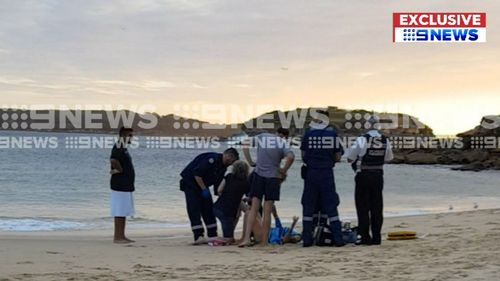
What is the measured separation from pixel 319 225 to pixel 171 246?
1.97 metres

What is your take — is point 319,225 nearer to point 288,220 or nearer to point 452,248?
point 452,248

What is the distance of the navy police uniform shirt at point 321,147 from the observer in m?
8.71

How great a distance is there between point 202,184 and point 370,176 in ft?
7.01

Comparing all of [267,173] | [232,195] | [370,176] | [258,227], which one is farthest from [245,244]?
[370,176]

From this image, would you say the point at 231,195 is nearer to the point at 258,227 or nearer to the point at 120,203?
the point at 258,227

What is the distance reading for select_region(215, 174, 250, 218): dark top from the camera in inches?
365

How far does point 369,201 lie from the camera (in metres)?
8.91

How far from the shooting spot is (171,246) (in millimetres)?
9445

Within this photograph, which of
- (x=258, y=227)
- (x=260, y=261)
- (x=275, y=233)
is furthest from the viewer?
(x=275, y=233)

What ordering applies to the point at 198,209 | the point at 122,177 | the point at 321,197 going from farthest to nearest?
the point at 122,177
the point at 198,209
the point at 321,197

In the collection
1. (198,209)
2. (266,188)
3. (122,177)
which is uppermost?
(122,177)

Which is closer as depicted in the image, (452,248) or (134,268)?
(134,268)

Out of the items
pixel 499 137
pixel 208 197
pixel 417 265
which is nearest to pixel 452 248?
pixel 417 265

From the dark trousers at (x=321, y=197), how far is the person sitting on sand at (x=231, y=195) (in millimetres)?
892
